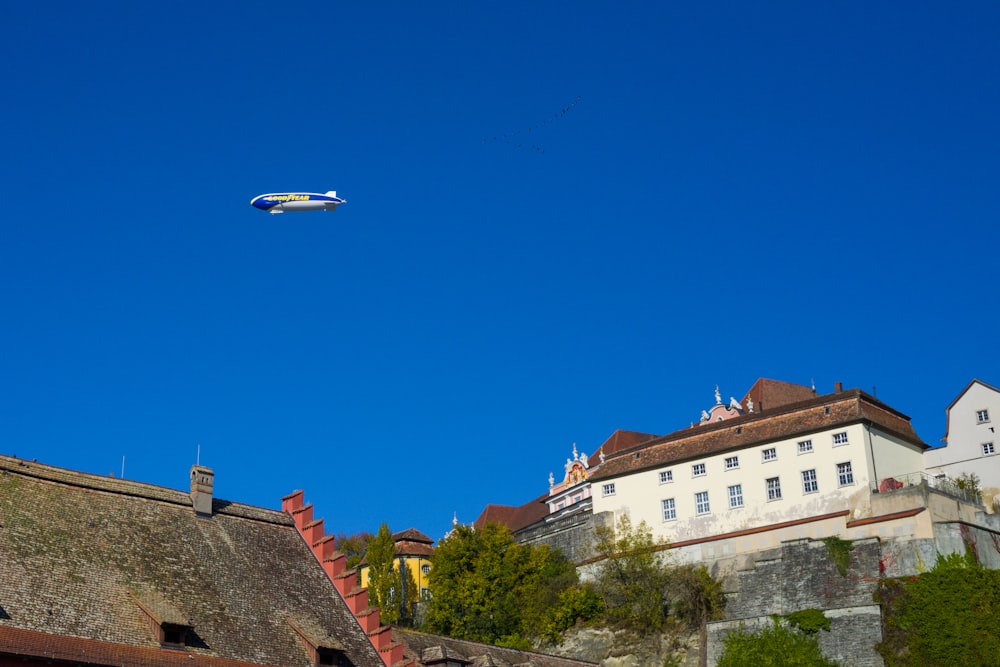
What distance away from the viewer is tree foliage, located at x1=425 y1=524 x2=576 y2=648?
88500 mm

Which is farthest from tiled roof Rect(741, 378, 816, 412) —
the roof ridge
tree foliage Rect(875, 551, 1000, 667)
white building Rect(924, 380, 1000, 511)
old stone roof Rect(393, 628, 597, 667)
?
the roof ridge

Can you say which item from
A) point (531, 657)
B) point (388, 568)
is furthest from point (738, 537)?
point (388, 568)

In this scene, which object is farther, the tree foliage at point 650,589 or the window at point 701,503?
the window at point 701,503

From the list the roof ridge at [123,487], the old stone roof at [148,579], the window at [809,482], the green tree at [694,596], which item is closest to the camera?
the old stone roof at [148,579]

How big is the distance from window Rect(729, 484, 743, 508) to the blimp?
3457cm

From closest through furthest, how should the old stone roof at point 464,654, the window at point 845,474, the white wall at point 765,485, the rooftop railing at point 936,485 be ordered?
the old stone roof at point 464,654, the rooftop railing at point 936,485, the window at point 845,474, the white wall at point 765,485

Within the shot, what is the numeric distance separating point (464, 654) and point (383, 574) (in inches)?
1831

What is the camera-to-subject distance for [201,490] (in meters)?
55.2

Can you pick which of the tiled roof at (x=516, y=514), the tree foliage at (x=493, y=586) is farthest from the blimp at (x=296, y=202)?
the tiled roof at (x=516, y=514)

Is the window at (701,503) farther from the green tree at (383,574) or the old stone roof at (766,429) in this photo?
the green tree at (383,574)

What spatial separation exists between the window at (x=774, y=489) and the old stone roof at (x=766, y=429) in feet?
9.36

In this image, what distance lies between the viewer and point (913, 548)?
78.8 m

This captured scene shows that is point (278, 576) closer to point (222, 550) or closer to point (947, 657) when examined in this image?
point (222, 550)

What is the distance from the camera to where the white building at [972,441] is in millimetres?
93875
